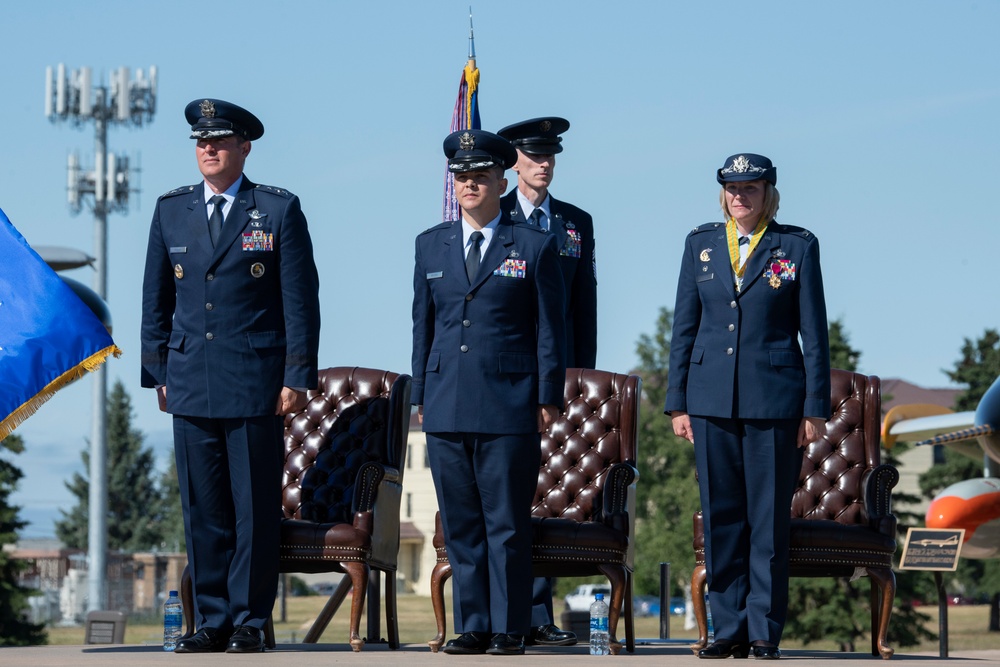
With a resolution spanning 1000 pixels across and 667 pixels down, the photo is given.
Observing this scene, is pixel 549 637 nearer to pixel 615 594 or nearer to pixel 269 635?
pixel 615 594

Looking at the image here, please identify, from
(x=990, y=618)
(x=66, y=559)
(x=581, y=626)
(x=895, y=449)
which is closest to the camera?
(x=581, y=626)

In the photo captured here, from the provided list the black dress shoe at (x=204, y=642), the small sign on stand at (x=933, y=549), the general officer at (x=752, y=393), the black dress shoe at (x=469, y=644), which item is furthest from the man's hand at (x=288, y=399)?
the small sign on stand at (x=933, y=549)

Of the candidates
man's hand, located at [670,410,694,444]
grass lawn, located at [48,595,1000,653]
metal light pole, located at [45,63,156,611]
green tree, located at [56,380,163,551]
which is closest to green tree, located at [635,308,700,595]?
grass lawn, located at [48,595,1000,653]

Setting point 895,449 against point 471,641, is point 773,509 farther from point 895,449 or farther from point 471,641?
point 895,449

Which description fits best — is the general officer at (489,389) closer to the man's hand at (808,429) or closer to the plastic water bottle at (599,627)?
the plastic water bottle at (599,627)

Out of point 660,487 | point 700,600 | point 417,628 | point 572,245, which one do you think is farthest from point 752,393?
point 660,487

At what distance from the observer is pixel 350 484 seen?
8.91 m

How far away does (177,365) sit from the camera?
7.41 m

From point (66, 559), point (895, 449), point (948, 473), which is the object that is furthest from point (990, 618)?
point (66, 559)

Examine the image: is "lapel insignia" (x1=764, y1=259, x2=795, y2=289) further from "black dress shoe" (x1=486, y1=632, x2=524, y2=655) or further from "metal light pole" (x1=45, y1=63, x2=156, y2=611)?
"metal light pole" (x1=45, y1=63, x2=156, y2=611)

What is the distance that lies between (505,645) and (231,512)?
4.57 ft

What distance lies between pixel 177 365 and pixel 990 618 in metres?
49.1

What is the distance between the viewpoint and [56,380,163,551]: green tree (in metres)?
81.7

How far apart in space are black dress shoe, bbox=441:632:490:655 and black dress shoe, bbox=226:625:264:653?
0.81 metres
